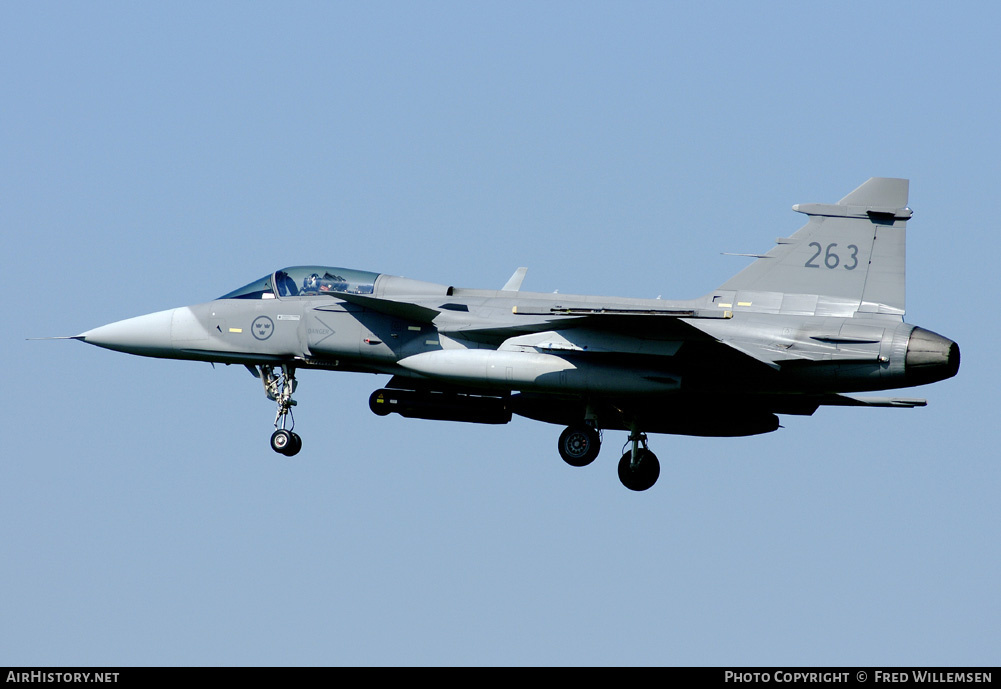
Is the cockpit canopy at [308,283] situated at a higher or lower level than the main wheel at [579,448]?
higher

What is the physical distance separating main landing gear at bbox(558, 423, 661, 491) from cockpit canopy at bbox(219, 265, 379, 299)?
139 inches

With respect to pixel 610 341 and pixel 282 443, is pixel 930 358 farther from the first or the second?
pixel 282 443

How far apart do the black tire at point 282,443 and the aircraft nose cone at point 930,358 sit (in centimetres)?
847

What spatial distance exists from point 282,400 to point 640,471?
5.20 meters

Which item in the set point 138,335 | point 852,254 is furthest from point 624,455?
point 138,335

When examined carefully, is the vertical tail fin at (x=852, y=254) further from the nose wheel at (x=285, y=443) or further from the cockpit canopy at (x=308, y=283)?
the nose wheel at (x=285, y=443)

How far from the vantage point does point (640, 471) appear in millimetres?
19078

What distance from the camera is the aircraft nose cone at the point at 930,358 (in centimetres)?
1625

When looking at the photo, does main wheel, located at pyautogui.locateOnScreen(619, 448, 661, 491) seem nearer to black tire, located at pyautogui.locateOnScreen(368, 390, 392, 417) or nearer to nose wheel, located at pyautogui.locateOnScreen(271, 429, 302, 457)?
black tire, located at pyautogui.locateOnScreen(368, 390, 392, 417)

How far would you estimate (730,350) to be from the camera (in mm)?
16984

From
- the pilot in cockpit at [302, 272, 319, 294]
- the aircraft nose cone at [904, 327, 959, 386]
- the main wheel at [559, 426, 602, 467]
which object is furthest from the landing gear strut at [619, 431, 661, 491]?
the pilot in cockpit at [302, 272, 319, 294]

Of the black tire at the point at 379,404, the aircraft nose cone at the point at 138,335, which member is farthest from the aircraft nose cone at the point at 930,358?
the aircraft nose cone at the point at 138,335
